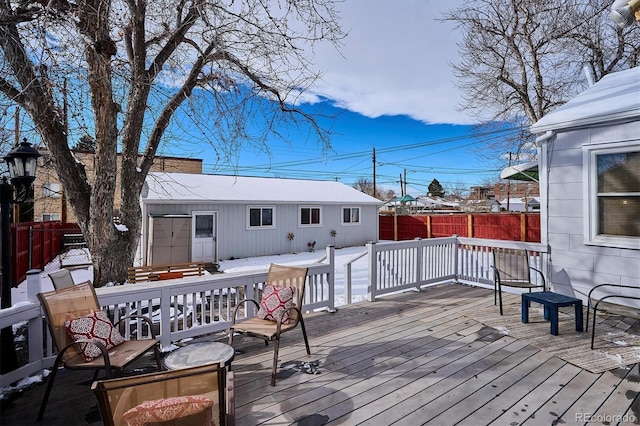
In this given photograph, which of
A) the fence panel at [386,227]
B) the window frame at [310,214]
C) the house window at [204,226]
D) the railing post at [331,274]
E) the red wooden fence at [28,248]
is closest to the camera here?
the railing post at [331,274]

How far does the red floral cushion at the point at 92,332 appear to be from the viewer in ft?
8.10

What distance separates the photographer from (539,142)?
4.95 metres

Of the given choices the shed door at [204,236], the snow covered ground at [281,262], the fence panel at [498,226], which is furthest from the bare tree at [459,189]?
the shed door at [204,236]

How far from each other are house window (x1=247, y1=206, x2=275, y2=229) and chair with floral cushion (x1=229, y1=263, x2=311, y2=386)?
9.23 m

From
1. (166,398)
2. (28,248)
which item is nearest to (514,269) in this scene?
(166,398)

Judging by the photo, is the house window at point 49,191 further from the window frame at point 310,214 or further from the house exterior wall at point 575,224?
the window frame at point 310,214

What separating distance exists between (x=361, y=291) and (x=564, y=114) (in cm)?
462

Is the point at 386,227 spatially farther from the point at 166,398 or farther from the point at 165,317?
the point at 166,398

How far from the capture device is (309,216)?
47.3ft

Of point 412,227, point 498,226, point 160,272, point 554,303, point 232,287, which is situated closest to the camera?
point 554,303

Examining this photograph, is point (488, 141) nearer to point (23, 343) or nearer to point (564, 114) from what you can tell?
point (564, 114)

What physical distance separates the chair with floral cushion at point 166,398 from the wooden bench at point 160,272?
6.69 metres

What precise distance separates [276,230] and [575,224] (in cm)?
1038

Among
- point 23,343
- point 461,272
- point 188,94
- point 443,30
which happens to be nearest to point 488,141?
point 443,30
